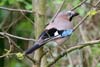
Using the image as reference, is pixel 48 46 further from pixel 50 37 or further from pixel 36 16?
pixel 36 16

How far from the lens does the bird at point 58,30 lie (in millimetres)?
2801

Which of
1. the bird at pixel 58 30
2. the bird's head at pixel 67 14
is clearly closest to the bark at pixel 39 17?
the bird at pixel 58 30

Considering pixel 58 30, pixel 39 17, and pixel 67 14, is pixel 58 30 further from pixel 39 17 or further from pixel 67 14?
pixel 39 17

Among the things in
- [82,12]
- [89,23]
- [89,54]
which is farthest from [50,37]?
[89,23]

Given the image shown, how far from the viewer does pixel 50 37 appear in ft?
9.98

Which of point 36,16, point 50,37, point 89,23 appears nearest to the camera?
point 36,16

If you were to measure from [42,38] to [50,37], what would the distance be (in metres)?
0.21

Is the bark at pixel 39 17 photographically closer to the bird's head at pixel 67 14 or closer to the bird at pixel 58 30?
the bird at pixel 58 30

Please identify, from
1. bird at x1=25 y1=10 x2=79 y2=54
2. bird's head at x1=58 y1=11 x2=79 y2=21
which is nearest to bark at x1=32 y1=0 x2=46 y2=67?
bird at x1=25 y1=10 x2=79 y2=54

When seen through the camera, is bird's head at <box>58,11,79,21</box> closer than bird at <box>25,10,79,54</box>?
No

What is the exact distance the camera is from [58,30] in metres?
3.29

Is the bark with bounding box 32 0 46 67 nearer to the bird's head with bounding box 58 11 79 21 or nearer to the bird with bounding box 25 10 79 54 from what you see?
the bird with bounding box 25 10 79 54

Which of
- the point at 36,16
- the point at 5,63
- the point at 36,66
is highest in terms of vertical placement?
the point at 36,16

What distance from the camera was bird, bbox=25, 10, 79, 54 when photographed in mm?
2801
